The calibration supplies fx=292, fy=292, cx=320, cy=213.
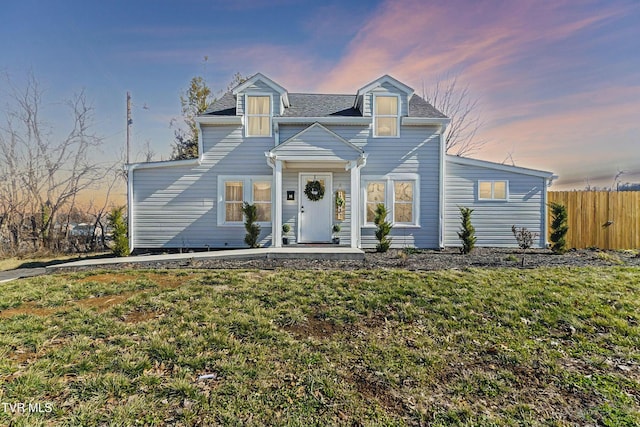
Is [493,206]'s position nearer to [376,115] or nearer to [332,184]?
[376,115]

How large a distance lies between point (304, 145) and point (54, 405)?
7800mm

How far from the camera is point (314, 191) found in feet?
33.7

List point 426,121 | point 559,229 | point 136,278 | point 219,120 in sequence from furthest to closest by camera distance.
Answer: point 426,121 < point 219,120 < point 559,229 < point 136,278

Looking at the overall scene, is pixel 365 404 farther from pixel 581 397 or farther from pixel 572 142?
pixel 572 142

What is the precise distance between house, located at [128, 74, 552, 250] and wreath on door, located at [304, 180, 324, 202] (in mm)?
35

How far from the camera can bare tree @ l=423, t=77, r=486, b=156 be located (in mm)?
19438

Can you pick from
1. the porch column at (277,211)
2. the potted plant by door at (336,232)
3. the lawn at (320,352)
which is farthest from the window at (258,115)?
the lawn at (320,352)

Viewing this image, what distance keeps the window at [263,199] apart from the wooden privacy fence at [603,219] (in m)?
10.2

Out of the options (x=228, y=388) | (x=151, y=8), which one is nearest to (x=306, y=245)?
(x=228, y=388)

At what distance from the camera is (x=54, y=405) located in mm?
2414

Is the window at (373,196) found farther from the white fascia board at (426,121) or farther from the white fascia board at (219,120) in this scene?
the white fascia board at (219,120)

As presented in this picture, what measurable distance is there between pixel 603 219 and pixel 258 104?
13204mm

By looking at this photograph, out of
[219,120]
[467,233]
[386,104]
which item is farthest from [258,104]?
[467,233]

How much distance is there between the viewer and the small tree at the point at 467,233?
9.58 m
